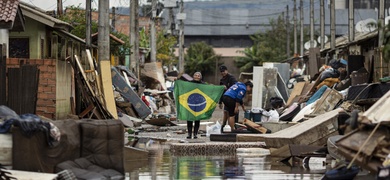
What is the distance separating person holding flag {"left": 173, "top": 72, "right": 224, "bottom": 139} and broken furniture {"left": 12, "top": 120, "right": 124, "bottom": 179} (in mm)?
9543

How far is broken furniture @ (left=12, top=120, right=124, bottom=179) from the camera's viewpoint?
615 inches

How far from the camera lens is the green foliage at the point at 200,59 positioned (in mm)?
107750

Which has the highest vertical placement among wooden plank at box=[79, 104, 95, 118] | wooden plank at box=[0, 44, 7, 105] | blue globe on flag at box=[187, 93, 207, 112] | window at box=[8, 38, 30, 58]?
window at box=[8, 38, 30, 58]

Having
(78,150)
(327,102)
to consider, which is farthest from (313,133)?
(327,102)

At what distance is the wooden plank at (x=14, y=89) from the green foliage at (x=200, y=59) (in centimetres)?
8479

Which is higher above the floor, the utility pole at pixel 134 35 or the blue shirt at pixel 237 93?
the utility pole at pixel 134 35

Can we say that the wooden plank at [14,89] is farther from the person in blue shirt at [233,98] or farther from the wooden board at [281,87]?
the wooden board at [281,87]

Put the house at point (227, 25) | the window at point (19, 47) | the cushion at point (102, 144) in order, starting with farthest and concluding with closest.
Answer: the house at point (227, 25)
the window at point (19, 47)
the cushion at point (102, 144)

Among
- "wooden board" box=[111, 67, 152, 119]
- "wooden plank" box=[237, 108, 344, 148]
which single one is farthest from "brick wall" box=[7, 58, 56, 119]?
"wooden board" box=[111, 67, 152, 119]

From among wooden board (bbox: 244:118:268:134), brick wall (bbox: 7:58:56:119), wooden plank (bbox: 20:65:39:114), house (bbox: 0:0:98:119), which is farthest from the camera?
brick wall (bbox: 7:58:56:119)

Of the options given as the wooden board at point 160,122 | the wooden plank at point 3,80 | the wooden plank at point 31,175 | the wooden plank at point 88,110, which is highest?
the wooden plank at point 3,80

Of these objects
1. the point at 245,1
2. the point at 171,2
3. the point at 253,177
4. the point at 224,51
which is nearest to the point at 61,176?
the point at 253,177

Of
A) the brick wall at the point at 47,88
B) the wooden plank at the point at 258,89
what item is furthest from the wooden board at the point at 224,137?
the wooden plank at the point at 258,89

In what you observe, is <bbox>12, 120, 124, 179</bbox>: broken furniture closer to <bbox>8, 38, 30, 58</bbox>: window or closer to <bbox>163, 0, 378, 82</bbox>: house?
<bbox>8, 38, 30, 58</bbox>: window
